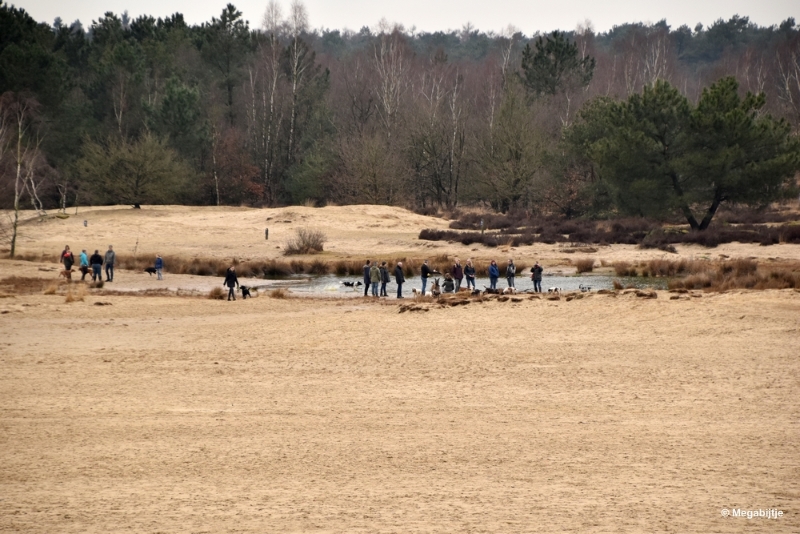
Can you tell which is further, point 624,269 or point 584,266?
point 584,266

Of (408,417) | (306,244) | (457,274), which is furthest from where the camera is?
(306,244)

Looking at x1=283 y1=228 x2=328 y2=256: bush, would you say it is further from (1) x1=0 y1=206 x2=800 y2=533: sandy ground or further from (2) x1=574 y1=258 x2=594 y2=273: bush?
(1) x1=0 y1=206 x2=800 y2=533: sandy ground

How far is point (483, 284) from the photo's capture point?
1457 inches

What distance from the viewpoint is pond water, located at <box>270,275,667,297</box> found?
3466cm

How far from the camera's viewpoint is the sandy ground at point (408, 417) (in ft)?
35.3

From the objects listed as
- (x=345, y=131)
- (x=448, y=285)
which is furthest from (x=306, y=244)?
(x=345, y=131)

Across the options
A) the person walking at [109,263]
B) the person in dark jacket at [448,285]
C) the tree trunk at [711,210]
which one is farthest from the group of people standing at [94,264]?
the tree trunk at [711,210]

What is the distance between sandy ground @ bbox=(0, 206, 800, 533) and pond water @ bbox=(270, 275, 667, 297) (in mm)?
Result: 7332

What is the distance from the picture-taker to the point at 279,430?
14.4 meters

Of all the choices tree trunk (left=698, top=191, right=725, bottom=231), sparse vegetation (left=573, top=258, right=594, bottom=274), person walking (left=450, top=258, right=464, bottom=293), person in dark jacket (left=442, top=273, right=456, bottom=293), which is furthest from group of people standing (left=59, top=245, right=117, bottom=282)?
tree trunk (left=698, top=191, right=725, bottom=231)

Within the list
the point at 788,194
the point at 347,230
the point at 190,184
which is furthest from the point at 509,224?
the point at 190,184

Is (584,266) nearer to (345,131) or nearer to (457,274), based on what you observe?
(457,274)

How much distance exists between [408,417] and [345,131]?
2720 inches

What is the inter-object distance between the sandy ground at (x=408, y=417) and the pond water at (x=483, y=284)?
7332 millimetres
